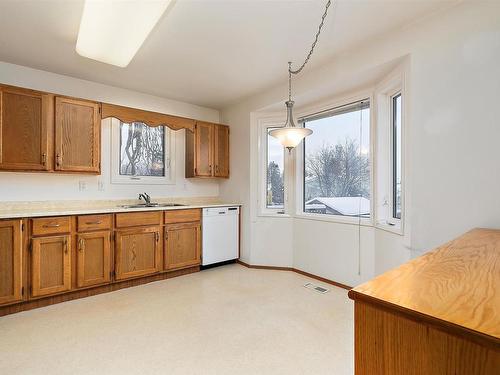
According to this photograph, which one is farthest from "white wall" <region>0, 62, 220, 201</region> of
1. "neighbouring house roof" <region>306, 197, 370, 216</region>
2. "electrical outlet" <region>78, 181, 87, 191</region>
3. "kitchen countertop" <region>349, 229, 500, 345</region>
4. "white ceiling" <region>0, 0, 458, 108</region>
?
"kitchen countertop" <region>349, 229, 500, 345</region>

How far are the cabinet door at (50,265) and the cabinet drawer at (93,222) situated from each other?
0.56 ft

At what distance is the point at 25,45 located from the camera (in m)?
2.60

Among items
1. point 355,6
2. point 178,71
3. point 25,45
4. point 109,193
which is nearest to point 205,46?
point 178,71

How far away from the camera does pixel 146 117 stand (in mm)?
3660

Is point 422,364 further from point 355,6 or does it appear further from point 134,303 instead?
point 134,303

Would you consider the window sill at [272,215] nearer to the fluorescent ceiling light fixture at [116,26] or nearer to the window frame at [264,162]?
the window frame at [264,162]

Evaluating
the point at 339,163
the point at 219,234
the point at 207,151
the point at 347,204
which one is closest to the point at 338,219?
the point at 347,204

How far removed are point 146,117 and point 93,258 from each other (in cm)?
186

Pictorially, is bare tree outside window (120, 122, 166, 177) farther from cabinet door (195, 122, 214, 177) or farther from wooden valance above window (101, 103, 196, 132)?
cabinet door (195, 122, 214, 177)

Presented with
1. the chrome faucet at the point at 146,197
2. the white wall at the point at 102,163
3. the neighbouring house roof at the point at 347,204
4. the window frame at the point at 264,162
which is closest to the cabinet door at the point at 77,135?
the white wall at the point at 102,163

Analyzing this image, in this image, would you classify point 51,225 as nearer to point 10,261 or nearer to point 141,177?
point 10,261

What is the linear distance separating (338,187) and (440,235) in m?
1.45

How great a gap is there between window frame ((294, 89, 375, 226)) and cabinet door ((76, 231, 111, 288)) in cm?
243

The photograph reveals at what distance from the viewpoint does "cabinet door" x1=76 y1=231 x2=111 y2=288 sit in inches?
115
